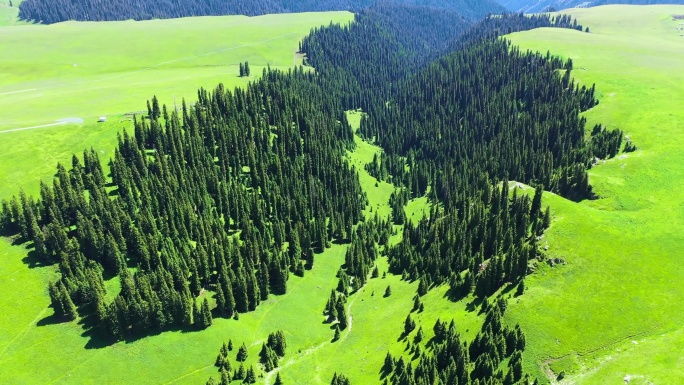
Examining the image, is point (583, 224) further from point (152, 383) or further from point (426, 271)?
point (152, 383)

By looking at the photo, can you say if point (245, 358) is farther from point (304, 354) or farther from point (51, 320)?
point (51, 320)

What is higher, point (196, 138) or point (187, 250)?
point (196, 138)

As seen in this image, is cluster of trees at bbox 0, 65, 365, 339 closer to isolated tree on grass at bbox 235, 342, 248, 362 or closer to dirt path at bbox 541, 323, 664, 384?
isolated tree on grass at bbox 235, 342, 248, 362

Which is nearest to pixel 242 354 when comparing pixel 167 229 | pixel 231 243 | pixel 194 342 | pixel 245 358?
pixel 245 358

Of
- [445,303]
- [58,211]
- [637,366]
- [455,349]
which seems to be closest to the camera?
[637,366]

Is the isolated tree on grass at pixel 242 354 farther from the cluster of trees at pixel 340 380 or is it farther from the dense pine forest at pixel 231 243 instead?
the cluster of trees at pixel 340 380

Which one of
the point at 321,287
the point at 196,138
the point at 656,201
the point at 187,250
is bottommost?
the point at 321,287

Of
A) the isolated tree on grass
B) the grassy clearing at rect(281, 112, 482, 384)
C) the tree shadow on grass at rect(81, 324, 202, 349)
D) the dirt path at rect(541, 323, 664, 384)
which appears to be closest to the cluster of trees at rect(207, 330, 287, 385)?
the isolated tree on grass

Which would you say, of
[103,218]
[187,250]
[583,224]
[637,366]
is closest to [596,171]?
[583,224]
